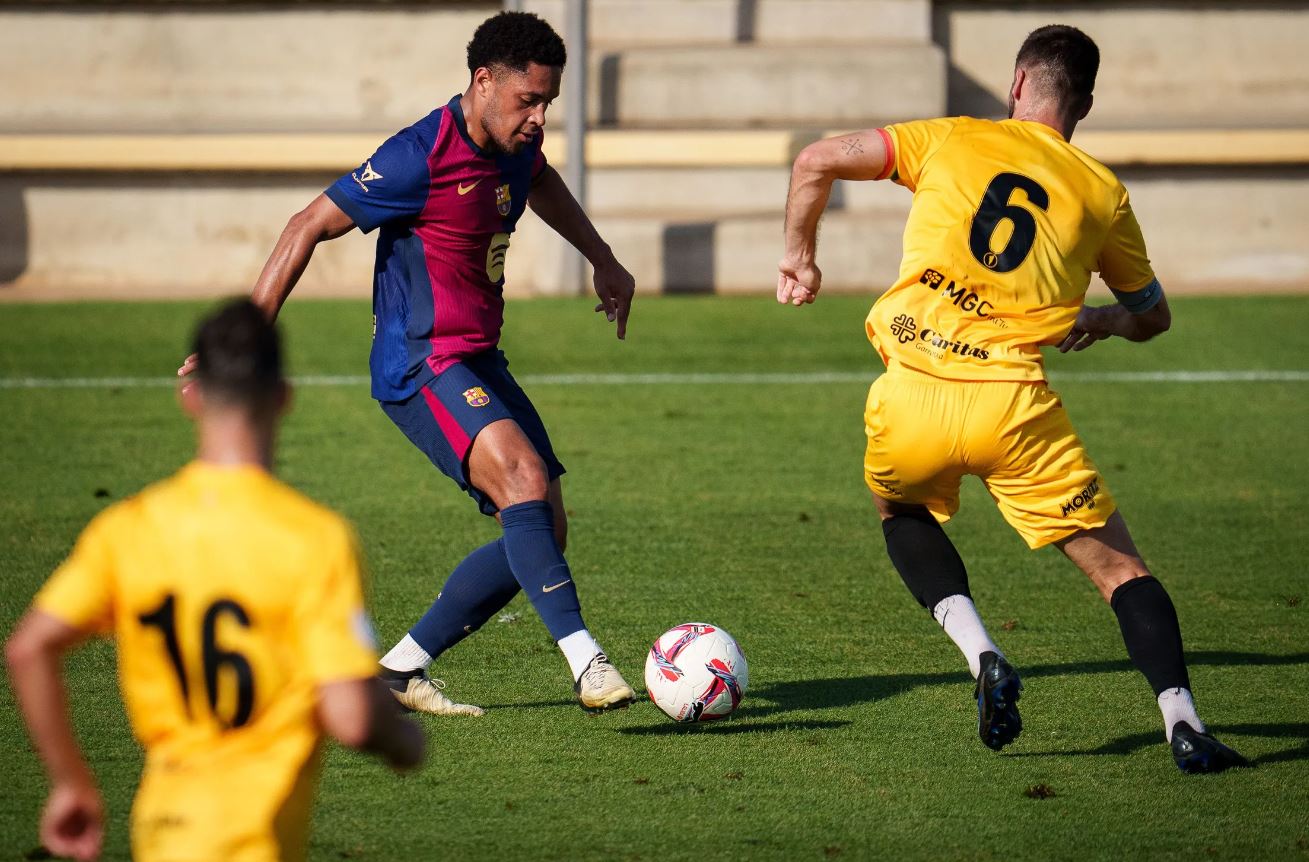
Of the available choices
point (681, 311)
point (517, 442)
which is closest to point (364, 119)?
point (681, 311)

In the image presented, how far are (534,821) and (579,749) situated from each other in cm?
65

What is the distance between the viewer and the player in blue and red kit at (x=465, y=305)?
5328 mm

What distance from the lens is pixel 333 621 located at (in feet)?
9.20

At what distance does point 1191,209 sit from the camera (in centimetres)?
1777

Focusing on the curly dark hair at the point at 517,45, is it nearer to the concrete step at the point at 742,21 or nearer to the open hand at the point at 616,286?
the open hand at the point at 616,286

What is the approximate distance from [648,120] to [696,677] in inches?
526

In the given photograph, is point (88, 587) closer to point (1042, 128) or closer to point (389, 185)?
point (389, 185)

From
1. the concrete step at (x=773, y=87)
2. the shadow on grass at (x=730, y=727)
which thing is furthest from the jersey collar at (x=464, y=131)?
the concrete step at (x=773, y=87)

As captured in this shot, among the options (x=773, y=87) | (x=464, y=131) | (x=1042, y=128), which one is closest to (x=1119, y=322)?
(x=1042, y=128)

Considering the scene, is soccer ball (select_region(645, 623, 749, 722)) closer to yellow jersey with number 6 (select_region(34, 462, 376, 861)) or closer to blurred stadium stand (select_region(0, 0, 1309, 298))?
yellow jersey with number 6 (select_region(34, 462, 376, 861))

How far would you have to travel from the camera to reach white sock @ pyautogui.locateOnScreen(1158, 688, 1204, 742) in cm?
486

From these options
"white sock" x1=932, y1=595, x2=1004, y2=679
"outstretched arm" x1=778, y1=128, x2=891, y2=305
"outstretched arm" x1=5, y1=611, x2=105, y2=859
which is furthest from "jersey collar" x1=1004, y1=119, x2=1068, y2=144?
"outstretched arm" x1=5, y1=611, x2=105, y2=859

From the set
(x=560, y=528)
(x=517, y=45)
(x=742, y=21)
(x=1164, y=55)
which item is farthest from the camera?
(x=1164, y=55)

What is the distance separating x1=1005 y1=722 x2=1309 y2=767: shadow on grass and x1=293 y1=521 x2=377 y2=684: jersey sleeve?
9.75 feet
